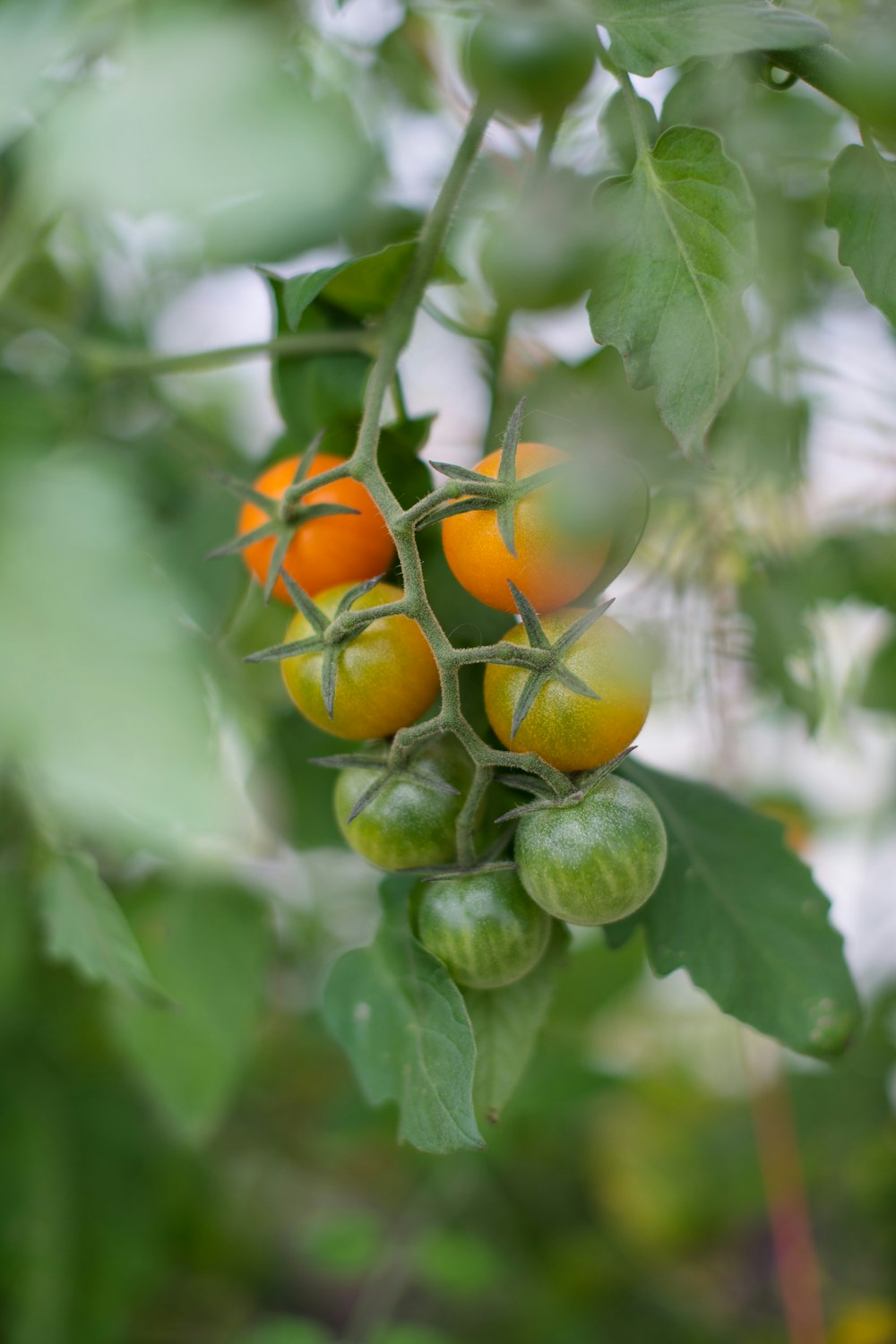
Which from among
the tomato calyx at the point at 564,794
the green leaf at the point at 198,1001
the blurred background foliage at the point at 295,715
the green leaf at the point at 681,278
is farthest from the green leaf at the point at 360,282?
the green leaf at the point at 198,1001

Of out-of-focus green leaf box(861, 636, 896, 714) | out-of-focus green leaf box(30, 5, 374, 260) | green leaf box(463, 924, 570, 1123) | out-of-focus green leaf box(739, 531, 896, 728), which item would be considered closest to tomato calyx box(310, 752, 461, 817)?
green leaf box(463, 924, 570, 1123)

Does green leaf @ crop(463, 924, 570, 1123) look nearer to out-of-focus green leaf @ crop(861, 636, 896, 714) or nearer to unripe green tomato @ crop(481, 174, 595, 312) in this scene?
unripe green tomato @ crop(481, 174, 595, 312)

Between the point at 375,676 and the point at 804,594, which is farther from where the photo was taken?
the point at 804,594

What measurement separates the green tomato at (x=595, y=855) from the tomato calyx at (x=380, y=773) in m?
0.04

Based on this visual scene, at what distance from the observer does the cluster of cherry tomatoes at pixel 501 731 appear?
1.24 ft

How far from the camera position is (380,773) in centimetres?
42

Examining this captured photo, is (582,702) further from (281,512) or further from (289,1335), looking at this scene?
(289,1335)

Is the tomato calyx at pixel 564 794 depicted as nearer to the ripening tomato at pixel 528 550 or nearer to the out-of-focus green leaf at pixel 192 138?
the ripening tomato at pixel 528 550

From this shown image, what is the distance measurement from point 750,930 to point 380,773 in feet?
0.62

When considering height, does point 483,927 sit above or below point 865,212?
below

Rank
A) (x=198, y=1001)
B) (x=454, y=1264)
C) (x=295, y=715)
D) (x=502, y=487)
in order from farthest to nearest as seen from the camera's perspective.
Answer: (x=454, y=1264) → (x=198, y=1001) → (x=295, y=715) → (x=502, y=487)

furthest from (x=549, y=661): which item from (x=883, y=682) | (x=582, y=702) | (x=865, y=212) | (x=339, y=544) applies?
(x=883, y=682)

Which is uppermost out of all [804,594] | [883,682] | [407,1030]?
[407,1030]

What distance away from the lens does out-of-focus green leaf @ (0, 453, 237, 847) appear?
17 centimetres
